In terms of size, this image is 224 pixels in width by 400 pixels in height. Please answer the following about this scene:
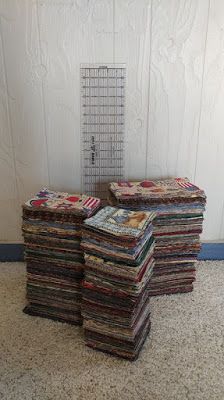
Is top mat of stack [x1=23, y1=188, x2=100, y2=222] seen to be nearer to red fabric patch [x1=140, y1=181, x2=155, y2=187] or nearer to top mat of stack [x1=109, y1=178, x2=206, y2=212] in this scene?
top mat of stack [x1=109, y1=178, x2=206, y2=212]

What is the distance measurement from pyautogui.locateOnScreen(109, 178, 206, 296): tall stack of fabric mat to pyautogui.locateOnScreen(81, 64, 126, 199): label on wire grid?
0.46ft

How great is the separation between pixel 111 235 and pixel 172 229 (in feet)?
1.40

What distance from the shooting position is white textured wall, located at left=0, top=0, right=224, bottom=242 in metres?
1.46

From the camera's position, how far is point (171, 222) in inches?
57.9

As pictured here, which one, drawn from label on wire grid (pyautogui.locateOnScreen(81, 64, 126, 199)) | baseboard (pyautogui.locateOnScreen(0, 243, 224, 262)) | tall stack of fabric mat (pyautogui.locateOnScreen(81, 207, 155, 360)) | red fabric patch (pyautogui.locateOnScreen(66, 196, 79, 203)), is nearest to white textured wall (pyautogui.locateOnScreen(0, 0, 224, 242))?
label on wire grid (pyautogui.locateOnScreen(81, 64, 126, 199))

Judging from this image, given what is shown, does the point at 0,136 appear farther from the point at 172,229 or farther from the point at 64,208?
the point at 172,229

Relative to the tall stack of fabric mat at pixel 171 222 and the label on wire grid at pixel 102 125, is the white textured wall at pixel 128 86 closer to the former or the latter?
the label on wire grid at pixel 102 125

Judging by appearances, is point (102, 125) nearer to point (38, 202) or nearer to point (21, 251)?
point (38, 202)

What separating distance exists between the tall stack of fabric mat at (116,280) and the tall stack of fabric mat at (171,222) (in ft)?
0.58

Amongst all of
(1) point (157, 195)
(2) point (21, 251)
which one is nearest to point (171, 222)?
(1) point (157, 195)

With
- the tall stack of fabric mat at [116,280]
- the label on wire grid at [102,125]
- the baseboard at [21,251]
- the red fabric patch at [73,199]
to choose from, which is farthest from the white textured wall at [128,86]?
the tall stack of fabric mat at [116,280]

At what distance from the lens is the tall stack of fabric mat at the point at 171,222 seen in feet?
4.73

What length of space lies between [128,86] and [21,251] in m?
0.99

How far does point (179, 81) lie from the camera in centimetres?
156
